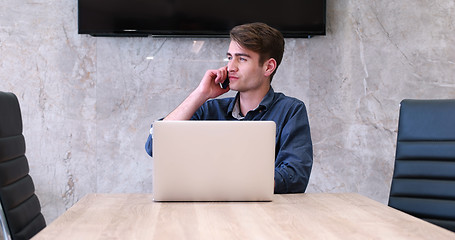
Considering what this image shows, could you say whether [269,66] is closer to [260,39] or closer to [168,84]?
[260,39]

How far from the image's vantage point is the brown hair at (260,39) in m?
2.15

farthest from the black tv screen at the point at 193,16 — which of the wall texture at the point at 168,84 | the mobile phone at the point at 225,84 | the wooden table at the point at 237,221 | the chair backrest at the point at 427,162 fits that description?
the wooden table at the point at 237,221

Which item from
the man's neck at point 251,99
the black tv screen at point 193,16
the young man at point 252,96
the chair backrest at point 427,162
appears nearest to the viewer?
the chair backrest at point 427,162

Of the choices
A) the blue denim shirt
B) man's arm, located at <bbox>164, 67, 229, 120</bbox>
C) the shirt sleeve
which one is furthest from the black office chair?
the shirt sleeve

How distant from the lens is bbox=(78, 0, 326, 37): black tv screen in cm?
324

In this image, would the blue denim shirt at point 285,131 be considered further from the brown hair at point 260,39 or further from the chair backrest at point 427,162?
the chair backrest at point 427,162

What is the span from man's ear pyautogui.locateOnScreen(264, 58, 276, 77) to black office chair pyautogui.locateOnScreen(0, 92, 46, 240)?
3.34 feet

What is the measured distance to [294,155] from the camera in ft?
6.30

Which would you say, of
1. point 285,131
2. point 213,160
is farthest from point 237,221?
point 285,131

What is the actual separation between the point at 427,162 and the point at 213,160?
962mm

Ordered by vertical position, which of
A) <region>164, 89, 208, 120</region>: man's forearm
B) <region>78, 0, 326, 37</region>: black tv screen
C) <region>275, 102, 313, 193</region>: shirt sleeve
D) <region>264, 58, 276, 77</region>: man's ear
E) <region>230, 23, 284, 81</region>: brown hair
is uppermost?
<region>78, 0, 326, 37</region>: black tv screen

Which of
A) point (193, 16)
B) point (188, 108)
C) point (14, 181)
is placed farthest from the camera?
point (193, 16)

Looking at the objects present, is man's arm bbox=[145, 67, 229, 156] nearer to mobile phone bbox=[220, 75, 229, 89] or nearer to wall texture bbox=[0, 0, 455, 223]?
mobile phone bbox=[220, 75, 229, 89]

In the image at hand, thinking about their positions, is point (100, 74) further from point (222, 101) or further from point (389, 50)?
point (389, 50)
